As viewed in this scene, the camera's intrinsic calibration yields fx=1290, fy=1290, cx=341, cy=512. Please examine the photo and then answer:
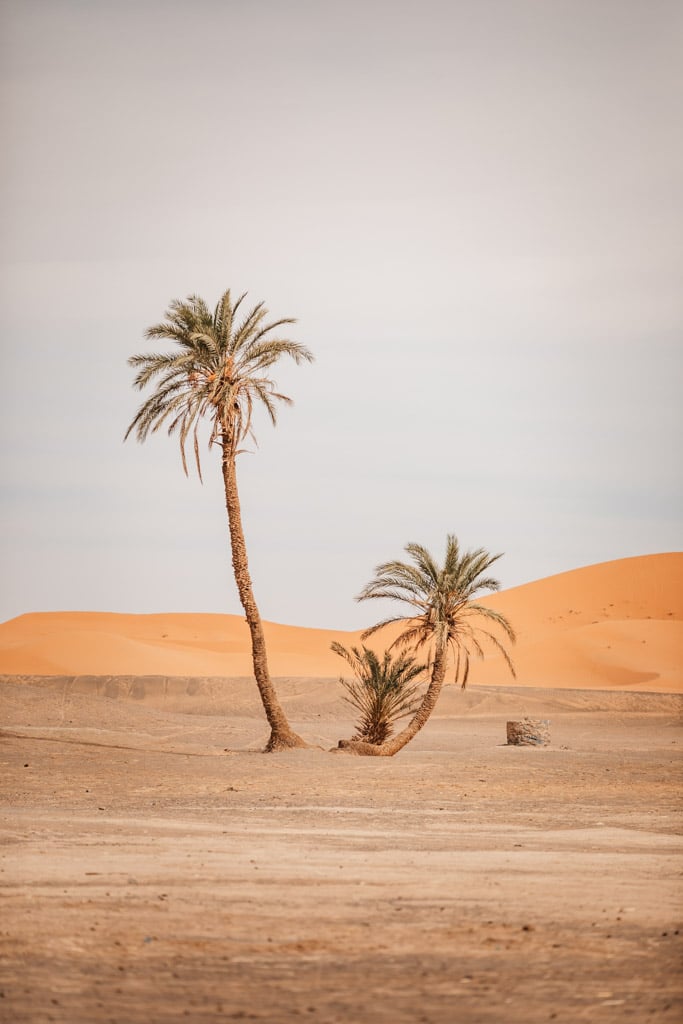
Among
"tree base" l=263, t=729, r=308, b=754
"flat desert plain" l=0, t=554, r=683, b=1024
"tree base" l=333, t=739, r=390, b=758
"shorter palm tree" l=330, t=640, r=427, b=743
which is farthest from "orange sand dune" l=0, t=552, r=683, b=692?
"flat desert plain" l=0, t=554, r=683, b=1024

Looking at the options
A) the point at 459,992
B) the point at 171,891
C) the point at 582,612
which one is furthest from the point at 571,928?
the point at 582,612

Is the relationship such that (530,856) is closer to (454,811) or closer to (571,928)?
(571,928)

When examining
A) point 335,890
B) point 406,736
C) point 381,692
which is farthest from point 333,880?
point 381,692

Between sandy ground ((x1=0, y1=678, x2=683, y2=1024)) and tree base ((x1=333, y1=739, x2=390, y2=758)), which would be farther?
tree base ((x1=333, y1=739, x2=390, y2=758))

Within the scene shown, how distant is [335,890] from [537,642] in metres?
61.1

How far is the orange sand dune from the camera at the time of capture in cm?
6191

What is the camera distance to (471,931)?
7.48 meters

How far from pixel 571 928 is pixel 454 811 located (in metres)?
8.08

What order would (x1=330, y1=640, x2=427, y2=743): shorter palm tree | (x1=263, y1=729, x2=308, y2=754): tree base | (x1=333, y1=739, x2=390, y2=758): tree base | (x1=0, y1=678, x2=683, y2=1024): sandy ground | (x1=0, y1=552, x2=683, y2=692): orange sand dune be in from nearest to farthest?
(x1=0, y1=678, x2=683, y2=1024): sandy ground < (x1=333, y1=739, x2=390, y2=758): tree base < (x1=263, y1=729, x2=308, y2=754): tree base < (x1=330, y1=640, x2=427, y2=743): shorter palm tree < (x1=0, y1=552, x2=683, y2=692): orange sand dune

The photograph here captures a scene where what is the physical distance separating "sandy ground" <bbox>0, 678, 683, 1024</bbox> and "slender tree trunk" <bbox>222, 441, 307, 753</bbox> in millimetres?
2077

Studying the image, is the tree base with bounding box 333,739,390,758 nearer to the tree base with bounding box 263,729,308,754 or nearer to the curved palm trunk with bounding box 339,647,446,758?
the curved palm trunk with bounding box 339,647,446,758

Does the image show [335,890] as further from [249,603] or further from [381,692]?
[381,692]

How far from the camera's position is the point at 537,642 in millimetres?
69000

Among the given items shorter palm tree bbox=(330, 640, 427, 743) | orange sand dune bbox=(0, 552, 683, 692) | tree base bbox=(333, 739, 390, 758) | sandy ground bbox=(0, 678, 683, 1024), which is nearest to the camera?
sandy ground bbox=(0, 678, 683, 1024)
